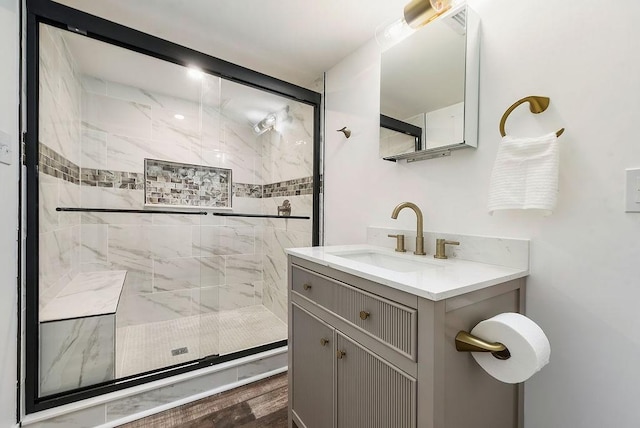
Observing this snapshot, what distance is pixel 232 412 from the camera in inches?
60.4

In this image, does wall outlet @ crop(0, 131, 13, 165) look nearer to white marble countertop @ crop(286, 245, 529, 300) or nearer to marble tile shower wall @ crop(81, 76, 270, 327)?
marble tile shower wall @ crop(81, 76, 270, 327)

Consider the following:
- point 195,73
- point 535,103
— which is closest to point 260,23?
point 195,73

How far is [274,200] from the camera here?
2.72m

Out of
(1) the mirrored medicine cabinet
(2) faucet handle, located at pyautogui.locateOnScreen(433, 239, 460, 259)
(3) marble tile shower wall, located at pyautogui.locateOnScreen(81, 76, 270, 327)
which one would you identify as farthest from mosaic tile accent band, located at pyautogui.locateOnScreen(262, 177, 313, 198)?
(2) faucet handle, located at pyautogui.locateOnScreen(433, 239, 460, 259)

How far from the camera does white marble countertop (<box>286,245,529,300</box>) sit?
30.1 inches

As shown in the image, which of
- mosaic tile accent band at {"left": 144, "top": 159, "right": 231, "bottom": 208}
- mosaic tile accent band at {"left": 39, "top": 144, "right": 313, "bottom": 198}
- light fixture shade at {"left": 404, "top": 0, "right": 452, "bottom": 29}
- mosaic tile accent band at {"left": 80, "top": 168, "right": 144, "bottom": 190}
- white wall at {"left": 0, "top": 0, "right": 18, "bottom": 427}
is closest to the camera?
white wall at {"left": 0, "top": 0, "right": 18, "bottom": 427}

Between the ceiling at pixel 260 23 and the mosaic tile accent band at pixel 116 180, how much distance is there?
2.84ft

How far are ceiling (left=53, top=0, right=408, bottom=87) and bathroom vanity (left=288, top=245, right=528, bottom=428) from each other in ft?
4.42

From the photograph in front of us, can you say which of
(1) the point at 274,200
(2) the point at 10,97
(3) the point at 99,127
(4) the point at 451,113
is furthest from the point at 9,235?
(4) the point at 451,113

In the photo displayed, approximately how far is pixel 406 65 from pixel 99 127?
7.69ft

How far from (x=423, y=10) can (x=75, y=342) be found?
2.43m

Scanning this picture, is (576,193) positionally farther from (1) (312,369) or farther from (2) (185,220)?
(2) (185,220)

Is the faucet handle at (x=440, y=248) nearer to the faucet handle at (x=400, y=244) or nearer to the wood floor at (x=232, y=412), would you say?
the faucet handle at (x=400, y=244)

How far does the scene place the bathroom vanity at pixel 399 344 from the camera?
756mm
